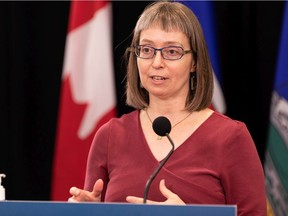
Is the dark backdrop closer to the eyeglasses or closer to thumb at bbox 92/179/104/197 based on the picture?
the eyeglasses

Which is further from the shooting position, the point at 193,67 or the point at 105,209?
the point at 193,67

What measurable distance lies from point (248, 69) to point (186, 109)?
1225mm

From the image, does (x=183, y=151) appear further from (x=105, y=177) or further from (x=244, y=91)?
(x=244, y=91)

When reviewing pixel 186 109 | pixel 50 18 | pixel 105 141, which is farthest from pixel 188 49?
pixel 50 18

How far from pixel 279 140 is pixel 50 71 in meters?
1.31

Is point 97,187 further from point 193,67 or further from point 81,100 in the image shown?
point 81,100

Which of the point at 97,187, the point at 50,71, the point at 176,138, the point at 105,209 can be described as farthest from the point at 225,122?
the point at 50,71

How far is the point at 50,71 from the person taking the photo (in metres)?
3.81

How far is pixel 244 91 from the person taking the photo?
358 cm

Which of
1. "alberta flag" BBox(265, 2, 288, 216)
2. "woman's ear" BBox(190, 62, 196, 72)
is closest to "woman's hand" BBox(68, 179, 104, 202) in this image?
"woman's ear" BBox(190, 62, 196, 72)

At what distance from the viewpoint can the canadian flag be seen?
355 cm

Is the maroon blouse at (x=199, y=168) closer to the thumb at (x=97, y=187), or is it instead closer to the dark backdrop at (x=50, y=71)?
the thumb at (x=97, y=187)

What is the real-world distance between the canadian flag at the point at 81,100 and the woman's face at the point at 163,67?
1168 mm

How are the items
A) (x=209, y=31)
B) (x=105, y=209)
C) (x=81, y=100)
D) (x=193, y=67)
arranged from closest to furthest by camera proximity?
1. (x=105, y=209)
2. (x=193, y=67)
3. (x=209, y=31)
4. (x=81, y=100)
